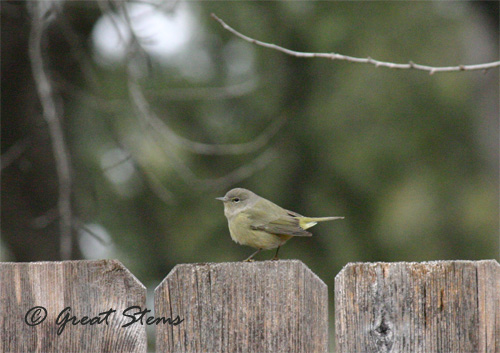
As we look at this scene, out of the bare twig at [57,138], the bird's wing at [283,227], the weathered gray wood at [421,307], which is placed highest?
the bare twig at [57,138]

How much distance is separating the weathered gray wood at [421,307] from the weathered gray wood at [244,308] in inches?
4.3

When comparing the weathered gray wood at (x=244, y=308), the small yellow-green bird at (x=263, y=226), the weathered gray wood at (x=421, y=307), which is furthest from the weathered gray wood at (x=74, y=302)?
the small yellow-green bird at (x=263, y=226)

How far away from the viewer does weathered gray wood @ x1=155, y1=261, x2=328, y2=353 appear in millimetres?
2361

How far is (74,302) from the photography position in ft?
8.16

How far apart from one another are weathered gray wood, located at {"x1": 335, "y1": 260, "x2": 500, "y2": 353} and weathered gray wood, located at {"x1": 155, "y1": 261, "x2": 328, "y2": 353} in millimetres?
108

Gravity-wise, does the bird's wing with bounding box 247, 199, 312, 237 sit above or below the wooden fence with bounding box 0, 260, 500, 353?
above

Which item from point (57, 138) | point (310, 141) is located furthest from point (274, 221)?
point (310, 141)

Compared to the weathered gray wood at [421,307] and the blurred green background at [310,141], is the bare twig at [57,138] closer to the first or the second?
the blurred green background at [310,141]

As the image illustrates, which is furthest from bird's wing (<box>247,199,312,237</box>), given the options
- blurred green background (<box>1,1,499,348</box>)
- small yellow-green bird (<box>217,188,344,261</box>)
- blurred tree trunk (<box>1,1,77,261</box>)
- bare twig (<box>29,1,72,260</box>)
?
blurred tree trunk (<box>1,1,77,261</box>)

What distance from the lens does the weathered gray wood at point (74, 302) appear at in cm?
246

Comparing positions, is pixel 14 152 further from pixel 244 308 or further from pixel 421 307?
pixel 421 307

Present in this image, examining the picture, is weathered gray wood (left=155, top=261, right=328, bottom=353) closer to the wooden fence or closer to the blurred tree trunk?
the wooden fence

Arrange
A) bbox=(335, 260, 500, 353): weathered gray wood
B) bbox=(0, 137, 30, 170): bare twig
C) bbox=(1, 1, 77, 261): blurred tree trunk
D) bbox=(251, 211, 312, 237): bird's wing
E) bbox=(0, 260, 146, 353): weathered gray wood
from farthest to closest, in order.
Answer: bbox=(1, 1, 77, 261): blurred tree trunk
bbox=(0, 137, 30, 170): bare twig
bbox=(251, 211, 312, 237): bird's wing
bbox=(0, 260, 146, 353): weathered gray wood
bbox=(335, 260, 500, 353): weathered gray wood

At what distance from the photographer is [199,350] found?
2.40 m
